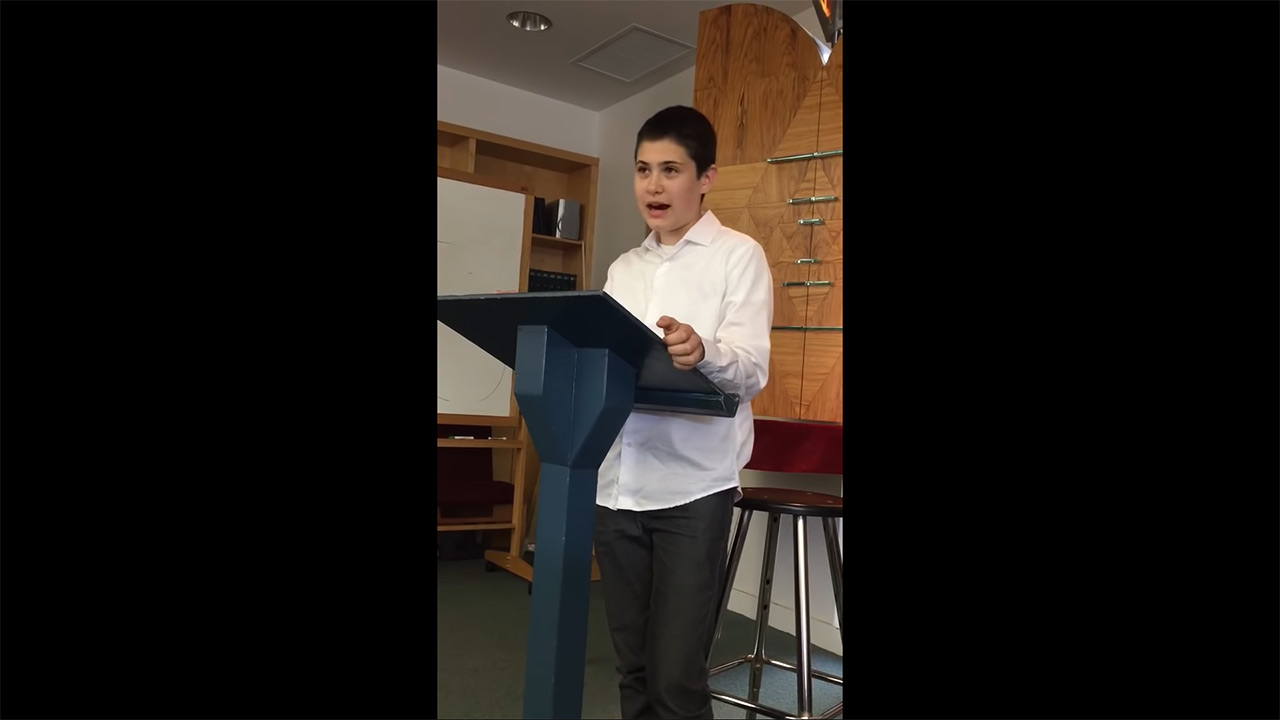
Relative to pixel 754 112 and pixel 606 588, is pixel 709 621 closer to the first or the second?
pixel 606 588

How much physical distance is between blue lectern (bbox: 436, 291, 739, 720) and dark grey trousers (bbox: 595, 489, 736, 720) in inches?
19.6

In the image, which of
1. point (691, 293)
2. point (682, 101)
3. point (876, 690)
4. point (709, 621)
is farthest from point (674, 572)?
point (682, 101)

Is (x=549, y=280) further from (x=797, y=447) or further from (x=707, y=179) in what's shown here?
(x=707, y=179)

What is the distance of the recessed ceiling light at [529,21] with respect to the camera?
3.98 meters

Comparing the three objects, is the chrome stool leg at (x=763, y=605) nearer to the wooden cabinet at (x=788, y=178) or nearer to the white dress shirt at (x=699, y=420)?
the white dress shirt at (x=699, y=420)

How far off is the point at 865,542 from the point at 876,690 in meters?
0.10

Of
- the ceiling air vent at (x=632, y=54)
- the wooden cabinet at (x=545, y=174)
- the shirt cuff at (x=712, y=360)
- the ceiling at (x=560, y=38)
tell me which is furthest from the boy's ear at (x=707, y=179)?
A: the wooden cabinet at (x=545, y=174)

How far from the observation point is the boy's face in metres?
1.61

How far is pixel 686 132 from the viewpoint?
5.26ft

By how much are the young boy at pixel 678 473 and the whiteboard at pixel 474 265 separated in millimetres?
2719

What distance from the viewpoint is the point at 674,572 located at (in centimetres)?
153

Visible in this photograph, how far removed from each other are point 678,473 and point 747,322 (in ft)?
0.99

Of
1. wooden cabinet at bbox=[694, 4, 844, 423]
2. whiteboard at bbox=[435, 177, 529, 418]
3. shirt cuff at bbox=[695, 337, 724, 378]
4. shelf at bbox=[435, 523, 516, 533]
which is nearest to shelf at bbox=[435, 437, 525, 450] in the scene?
whiteboard at bbox=[435, 177, 529, 418]

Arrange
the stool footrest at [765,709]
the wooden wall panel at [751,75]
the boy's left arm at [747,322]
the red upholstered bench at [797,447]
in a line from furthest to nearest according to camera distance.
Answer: the wooden wall panel at [751,75]
the red upholstered bench at [797,447]
the stool footrest at [765,709]
the boy's left arm at [747,322]
